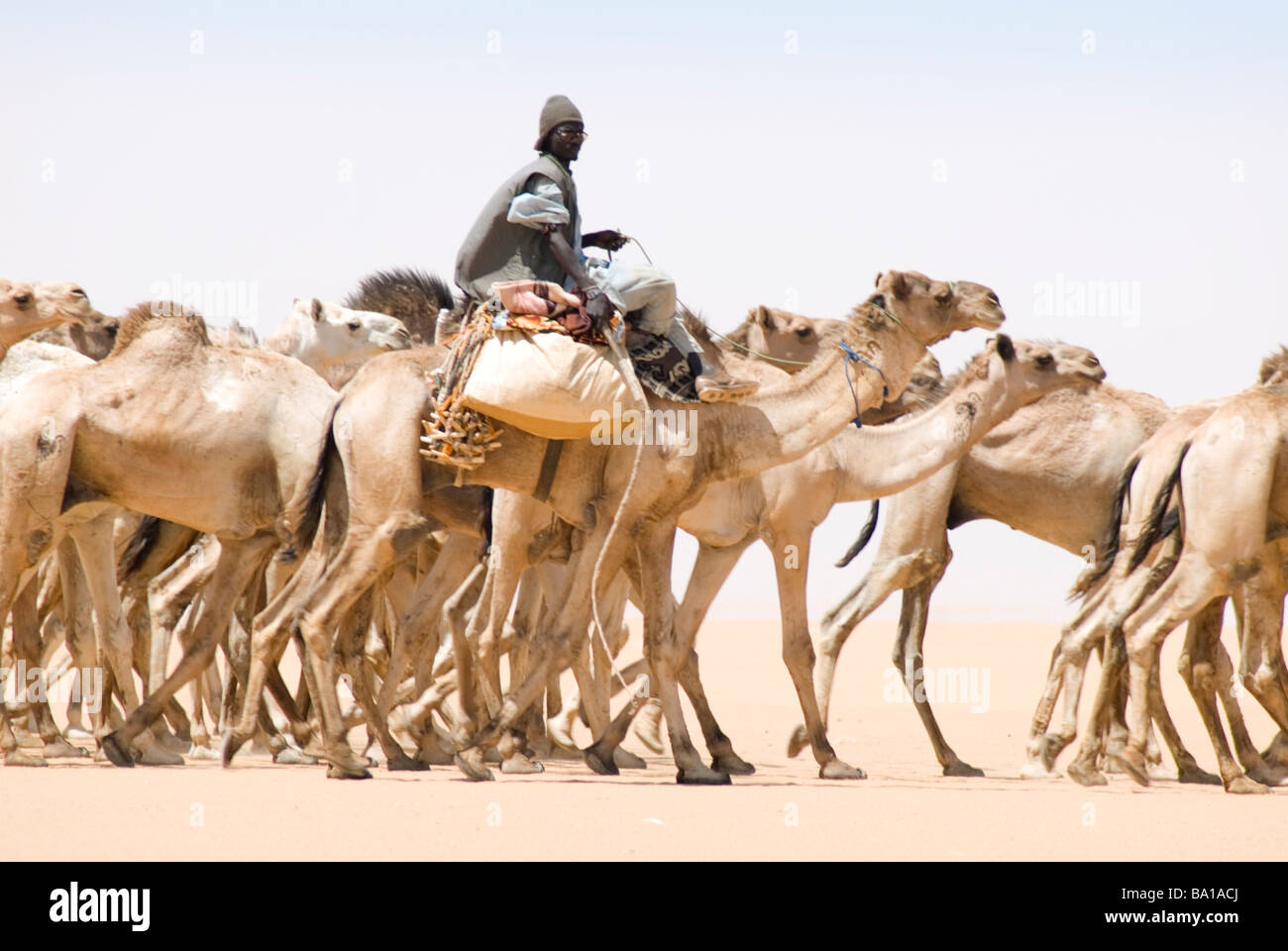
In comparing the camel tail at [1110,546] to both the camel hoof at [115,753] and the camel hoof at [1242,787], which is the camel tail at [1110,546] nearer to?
the camel hoof at [1242,787]

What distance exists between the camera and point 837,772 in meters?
11.5

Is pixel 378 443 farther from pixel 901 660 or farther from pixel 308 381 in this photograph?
pixel 901 660

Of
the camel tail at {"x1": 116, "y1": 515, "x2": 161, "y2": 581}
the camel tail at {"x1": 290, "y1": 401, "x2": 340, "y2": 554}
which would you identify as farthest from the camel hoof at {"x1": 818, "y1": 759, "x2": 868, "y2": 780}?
the camel tail at {"x1": 116, "y1": 515, "x2": 161, "y2": 581}

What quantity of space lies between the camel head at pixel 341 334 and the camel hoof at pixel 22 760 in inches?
185

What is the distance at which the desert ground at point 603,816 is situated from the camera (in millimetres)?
7398

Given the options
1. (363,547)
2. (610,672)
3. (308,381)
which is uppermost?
(308,381)

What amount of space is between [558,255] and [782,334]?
4.50 m

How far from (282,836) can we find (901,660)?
726cm

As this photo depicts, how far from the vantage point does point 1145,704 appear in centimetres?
1068

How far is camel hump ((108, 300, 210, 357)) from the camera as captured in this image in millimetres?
10922

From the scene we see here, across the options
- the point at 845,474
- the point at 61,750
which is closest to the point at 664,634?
the point at 845,474

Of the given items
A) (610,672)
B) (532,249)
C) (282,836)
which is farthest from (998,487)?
(282,836)

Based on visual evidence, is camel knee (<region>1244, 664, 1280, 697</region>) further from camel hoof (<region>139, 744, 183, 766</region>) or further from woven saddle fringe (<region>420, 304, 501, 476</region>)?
camel hoof (<region>139, 744, 183, 766</region>)

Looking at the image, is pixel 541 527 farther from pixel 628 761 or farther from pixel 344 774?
pixel 628 761
